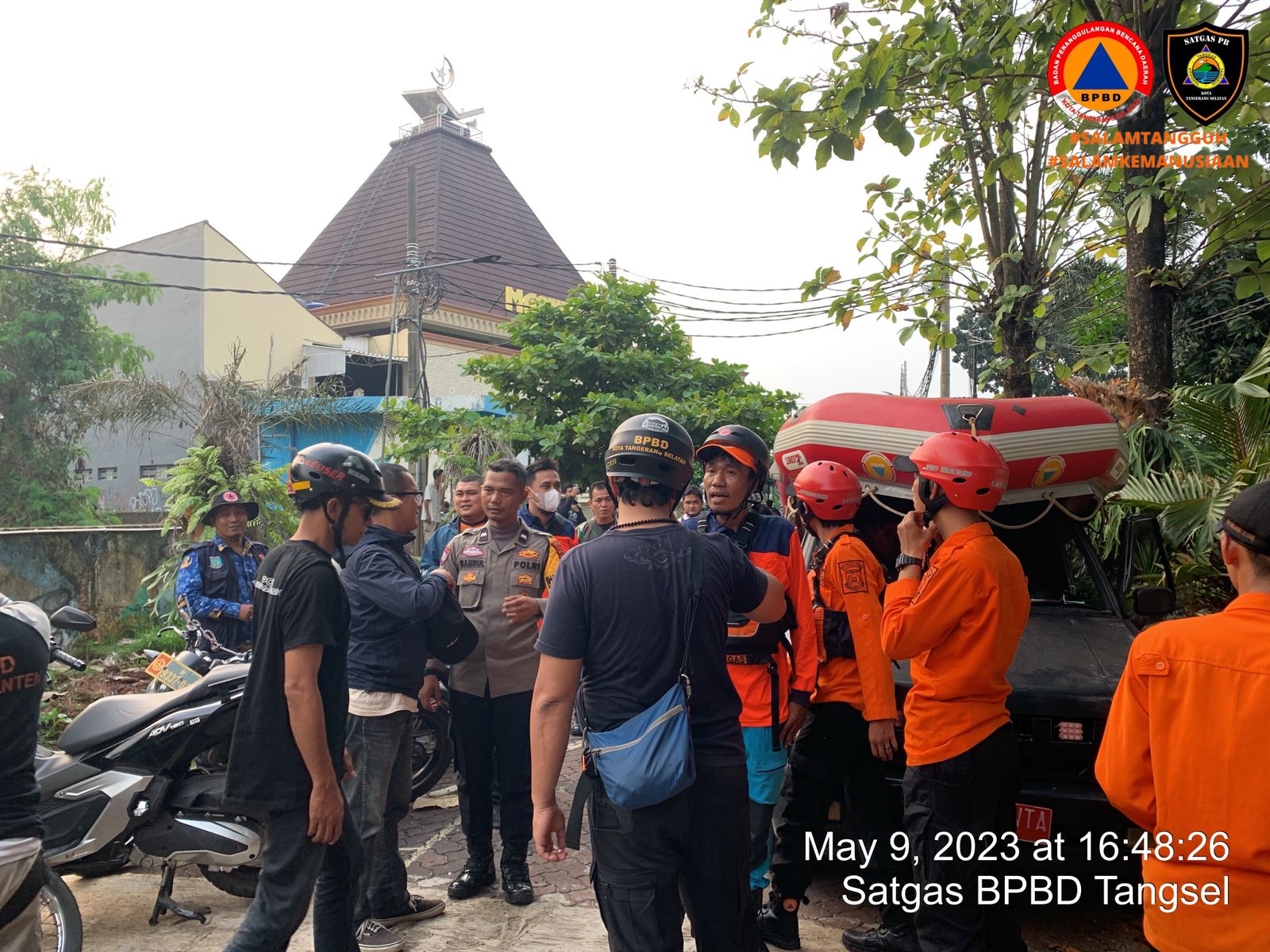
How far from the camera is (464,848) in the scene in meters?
4.99

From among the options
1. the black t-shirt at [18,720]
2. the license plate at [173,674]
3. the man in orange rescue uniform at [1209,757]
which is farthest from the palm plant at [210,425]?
the man in orange rescue uniform at [1209,757]

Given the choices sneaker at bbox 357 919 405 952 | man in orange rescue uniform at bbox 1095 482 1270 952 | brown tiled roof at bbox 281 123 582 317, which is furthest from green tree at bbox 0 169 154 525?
man in orange rescue uniform at bbox 1095 482 1270 952

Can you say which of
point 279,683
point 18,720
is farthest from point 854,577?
point 18,720

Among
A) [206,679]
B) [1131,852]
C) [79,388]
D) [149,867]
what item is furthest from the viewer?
[79,388]

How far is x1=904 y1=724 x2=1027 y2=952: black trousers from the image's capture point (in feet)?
9.71

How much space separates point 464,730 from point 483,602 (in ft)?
2.09

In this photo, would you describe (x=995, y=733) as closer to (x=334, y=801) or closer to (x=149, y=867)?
(x=334, y=801)

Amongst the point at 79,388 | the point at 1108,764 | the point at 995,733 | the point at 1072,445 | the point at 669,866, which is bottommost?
the point at 669,866

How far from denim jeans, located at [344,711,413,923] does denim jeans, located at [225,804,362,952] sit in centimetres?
60

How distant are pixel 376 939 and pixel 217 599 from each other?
2587 millimetres

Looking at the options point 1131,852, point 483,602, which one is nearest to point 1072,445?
point 1131,852

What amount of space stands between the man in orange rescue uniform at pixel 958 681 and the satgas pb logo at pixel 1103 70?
3946 mm

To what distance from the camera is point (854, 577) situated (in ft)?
12.5

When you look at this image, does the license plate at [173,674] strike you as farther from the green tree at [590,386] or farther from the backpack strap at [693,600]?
the green tree at [590,386]
